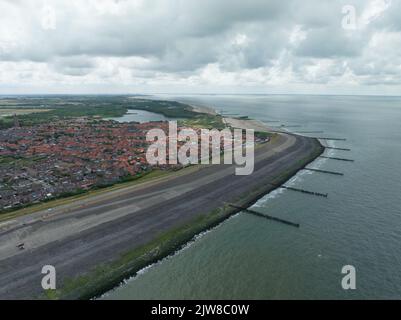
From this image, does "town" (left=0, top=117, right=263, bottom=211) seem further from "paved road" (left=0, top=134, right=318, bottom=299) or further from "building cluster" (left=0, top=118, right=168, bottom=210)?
"paved road" (left=0, top=134, right=318, bottom=299)

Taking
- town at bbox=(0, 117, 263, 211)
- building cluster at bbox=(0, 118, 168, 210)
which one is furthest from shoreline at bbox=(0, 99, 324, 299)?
building cluster at bbox=(0, 118, 168, 210)

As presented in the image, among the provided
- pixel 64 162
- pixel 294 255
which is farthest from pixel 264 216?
pixel 64 162

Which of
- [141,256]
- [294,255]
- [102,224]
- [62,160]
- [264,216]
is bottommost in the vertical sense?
[294,255]

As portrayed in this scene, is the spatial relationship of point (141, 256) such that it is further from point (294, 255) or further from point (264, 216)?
point (264, 216)

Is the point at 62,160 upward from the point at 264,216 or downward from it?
upward

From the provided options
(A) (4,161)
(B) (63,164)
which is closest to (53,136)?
(A) (4,161)

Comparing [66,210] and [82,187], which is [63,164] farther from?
[66,210]

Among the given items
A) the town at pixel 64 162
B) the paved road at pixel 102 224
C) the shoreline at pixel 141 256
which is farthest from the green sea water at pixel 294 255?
the town at pixel 64 162

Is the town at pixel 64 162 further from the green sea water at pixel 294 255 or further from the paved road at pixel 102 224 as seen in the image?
the green sea water at pixel 294 255
